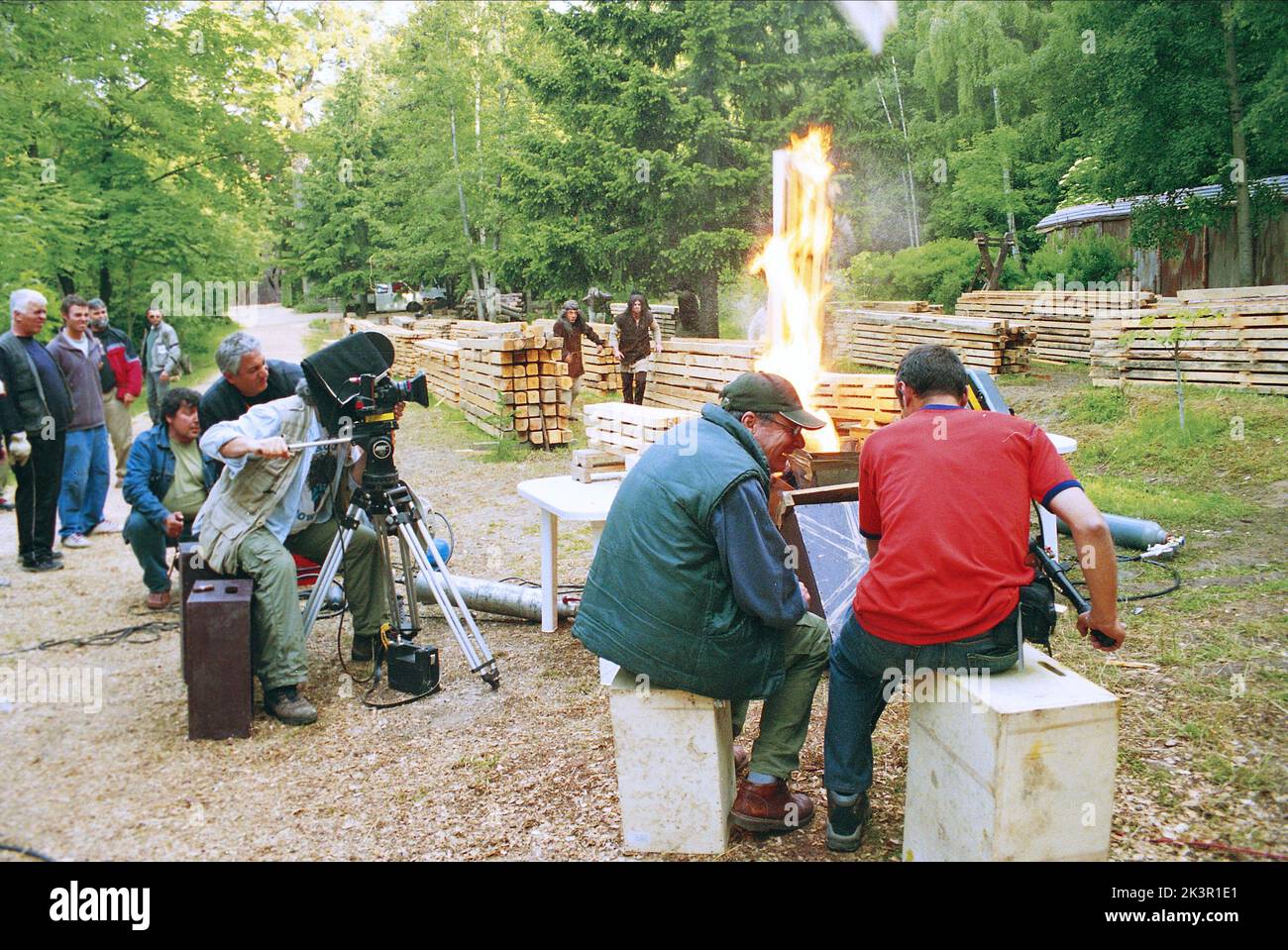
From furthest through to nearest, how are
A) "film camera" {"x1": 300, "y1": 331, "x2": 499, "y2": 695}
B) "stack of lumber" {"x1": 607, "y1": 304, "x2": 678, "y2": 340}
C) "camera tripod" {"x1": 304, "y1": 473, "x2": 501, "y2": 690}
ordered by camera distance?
"stack of lumber" {"x1": 607, "y1": 304, "x2": 678, "y2": 340} < "camera tripod" {"x1": 304, "y1": 473, "x2": 501, "y2": 690} < "film camera" {"x1": 300, "y1": 331, "x2": 499, "y2": 695}

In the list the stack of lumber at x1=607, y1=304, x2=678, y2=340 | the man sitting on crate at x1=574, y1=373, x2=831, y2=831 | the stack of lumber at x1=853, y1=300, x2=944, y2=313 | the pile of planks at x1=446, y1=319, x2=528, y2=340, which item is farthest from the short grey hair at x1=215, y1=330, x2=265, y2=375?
the stack of lumber at x1=607, y1=304, x2=678, y2=340

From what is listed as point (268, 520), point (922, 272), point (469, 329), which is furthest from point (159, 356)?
point (922, 272)

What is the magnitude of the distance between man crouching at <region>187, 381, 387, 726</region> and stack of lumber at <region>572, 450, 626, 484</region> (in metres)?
1.66

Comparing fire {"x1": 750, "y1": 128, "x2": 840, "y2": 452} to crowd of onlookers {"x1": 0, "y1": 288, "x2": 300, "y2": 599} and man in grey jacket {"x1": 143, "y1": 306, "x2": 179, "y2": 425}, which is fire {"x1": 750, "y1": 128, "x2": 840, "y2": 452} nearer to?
crowd of onlookers {"x1": 0, "y1": 288, "x2": 300, "y2": 599}

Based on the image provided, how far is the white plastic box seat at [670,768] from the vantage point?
3381mm

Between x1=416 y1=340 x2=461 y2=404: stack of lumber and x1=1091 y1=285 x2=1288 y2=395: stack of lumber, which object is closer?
x1=1091 y1=285 x2=1288 y2=395: stack of lumber

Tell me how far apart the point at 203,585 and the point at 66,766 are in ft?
3.23

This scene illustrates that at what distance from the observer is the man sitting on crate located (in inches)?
127

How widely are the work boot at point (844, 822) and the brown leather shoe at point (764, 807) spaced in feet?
0.54

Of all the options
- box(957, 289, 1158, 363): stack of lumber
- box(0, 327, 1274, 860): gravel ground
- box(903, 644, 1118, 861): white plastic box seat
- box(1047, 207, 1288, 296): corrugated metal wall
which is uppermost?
box(1047, 207, 1288, 296): corrugated metal wall

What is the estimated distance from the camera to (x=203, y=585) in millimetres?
4785

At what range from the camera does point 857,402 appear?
348 inches

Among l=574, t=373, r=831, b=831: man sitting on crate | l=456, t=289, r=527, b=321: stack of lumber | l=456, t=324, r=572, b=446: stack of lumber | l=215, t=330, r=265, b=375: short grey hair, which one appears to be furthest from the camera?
l=456, t=289, r=527, b=321: stack of lumber

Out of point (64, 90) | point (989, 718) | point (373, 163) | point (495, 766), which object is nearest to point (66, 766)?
point (495, 766)
